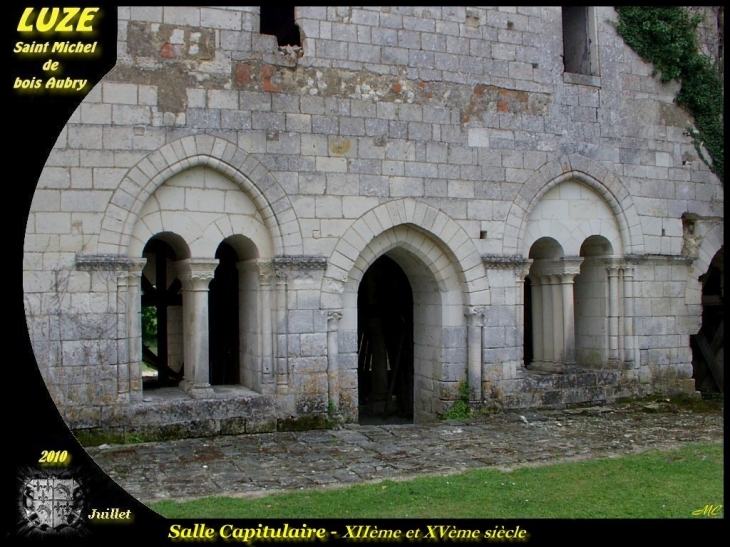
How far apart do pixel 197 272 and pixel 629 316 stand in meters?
6.41

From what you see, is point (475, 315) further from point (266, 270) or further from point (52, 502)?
point (52, 502)

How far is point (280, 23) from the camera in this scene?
476 inches

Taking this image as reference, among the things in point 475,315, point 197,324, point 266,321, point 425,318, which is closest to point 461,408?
point 475,315

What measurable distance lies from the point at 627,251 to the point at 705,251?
1.60 metres

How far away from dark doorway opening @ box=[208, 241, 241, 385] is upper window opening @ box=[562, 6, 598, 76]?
610 cm

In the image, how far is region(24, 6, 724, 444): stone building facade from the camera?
27.3 feet

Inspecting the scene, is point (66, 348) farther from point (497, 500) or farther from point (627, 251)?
point (627, 251)

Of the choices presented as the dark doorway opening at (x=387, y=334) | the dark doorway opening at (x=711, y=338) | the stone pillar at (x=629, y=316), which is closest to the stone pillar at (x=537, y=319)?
the stone pillar at (x=629, y=316)

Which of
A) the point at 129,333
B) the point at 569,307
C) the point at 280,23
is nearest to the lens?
the point at 129,333

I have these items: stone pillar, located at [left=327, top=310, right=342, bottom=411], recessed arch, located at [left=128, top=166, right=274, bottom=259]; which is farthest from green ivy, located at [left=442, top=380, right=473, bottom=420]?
recessed arch, located at [left=128, top=166, right=274, bottom=259]

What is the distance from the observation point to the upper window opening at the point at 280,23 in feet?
38.0

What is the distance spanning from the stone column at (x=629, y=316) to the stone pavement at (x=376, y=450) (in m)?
1.16

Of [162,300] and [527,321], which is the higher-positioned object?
[162,300]

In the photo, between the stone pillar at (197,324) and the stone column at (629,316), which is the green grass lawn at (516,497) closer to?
the stone pillar at (197,324)
